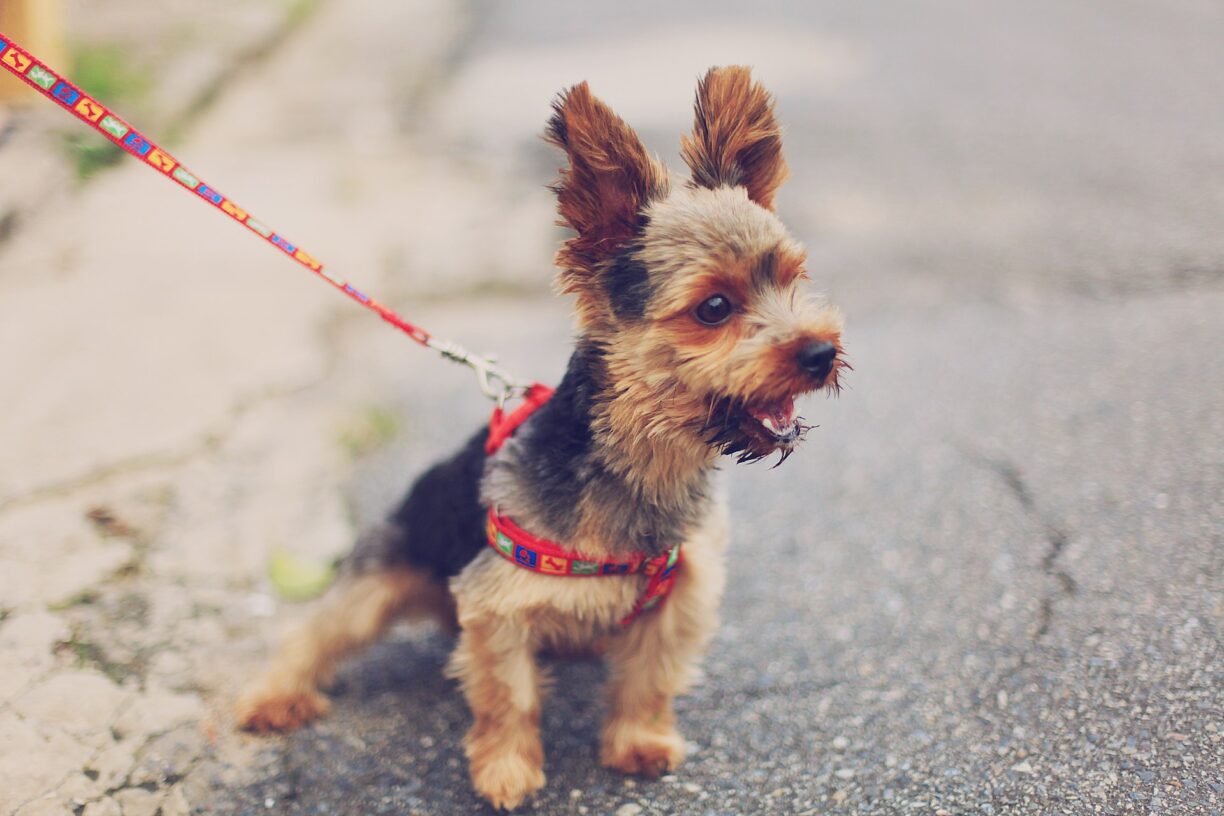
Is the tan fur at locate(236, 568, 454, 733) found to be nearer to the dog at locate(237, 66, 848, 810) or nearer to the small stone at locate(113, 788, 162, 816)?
the dog at locate(237, 66, 848, 810)

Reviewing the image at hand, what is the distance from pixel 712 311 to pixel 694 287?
0.28 feet

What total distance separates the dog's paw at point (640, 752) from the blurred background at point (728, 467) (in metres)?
0.06

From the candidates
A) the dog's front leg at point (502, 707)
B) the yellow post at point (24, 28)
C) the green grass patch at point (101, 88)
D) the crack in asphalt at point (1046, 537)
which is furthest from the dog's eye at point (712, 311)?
the green grass patch at point (101, 88)

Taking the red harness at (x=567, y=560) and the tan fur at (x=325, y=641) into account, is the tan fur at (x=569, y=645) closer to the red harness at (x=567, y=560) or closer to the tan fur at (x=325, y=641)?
the red harness at (x=567, y=560)

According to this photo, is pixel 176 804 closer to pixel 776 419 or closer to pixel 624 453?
pixel 624 453

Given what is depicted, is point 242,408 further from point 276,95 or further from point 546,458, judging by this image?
point 276,95

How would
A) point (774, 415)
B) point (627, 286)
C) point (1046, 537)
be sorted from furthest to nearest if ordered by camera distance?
point (1046, 537)
point (627, 286)
point (774, 415)

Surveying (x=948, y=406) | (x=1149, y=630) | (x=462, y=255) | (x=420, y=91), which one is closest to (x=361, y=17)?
(x=420, y=91)

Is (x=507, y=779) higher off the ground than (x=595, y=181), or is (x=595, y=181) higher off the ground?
(x=595, y=181)

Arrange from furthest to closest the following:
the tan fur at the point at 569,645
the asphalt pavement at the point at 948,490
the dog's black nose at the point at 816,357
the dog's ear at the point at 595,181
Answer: the asphalt pavement at the point at 948,490
the tan fur at the point at 569,645
the dog's ear at the point at 595,181
the dog's black nose at the point at 816,357

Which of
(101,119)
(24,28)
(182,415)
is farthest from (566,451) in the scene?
(24,28)

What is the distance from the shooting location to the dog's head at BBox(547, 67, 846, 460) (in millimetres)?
2393

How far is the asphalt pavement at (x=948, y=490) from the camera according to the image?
290 centimetres

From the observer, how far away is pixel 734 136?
8.81 feet
